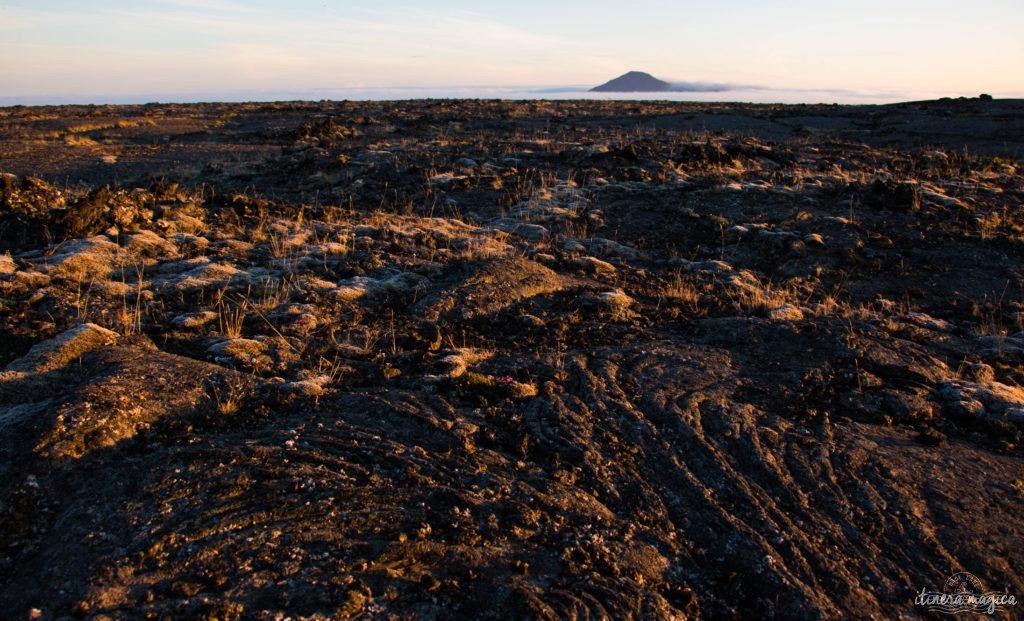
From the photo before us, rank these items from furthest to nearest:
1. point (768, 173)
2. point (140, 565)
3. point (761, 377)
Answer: point (768, 173) → point (761, 377) → point (140, 565)

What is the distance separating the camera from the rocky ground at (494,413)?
281 centimetres

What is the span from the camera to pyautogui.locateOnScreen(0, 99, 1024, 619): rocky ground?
2809 mm

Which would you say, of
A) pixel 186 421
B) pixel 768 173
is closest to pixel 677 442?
pixel 186 421

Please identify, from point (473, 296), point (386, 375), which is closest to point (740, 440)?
point (386, 375)

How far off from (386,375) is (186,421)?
5.17 ft

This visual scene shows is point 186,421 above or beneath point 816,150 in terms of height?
beneath

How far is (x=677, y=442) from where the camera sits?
13.4ft

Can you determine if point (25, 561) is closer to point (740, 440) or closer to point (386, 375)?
point (386, 375)

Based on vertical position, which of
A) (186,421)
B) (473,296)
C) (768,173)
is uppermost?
(768,173)

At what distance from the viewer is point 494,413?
4254mm

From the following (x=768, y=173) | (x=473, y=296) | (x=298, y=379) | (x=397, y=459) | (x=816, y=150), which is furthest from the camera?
(x=816, y=150)

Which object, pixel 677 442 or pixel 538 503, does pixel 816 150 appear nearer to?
pixel 677 442

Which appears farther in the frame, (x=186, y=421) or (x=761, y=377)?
(x=761, y=377)

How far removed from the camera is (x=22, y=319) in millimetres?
5234
